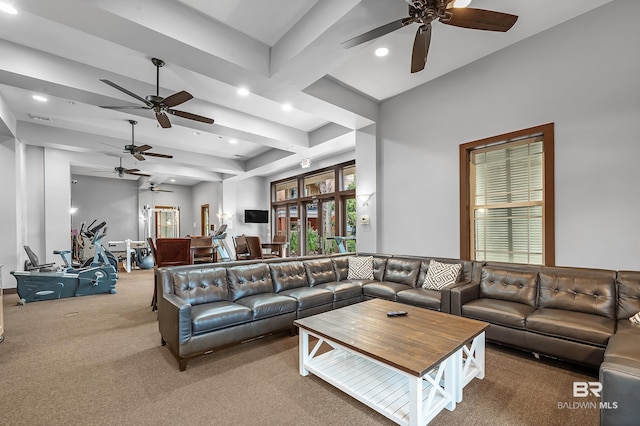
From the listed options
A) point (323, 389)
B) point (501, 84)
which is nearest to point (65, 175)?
point (323, 389)

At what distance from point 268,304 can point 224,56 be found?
2.91m

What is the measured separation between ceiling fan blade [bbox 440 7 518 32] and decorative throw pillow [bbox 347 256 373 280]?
3.43 meters

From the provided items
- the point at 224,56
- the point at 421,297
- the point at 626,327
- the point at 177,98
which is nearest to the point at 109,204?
the point at 177,98

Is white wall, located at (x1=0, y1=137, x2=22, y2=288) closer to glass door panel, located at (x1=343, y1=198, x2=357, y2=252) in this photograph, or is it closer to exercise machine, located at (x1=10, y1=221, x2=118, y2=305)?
exercise machine, located at (x1=10, y1=221, x2=118, y2=305)

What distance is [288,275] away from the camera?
4.16 meters

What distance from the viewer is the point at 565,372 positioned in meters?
2.62

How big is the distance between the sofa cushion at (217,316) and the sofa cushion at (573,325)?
2878 mm

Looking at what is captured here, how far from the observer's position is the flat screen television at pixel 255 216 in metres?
10.7

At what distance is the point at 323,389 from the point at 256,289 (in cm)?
169

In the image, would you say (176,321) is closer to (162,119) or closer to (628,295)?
(162,119)

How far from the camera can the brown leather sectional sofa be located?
102 inches

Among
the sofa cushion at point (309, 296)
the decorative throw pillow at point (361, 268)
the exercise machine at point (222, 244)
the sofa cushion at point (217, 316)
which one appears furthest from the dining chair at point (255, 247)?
the sofa cushion at point (217, 316)

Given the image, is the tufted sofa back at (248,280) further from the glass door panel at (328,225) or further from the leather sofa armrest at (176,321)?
the glass door panel at (328,225)

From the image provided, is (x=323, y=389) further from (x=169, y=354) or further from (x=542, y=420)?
(x=169, y=354)
